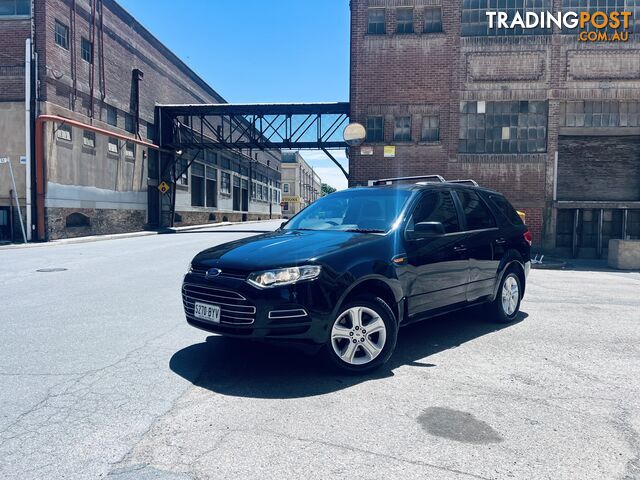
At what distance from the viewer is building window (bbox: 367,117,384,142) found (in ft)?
60.6

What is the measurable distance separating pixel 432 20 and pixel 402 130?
13.4 ft

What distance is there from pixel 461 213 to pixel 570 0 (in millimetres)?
15637

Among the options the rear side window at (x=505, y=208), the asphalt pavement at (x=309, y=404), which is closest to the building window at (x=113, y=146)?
the asphalt pavement at (x=309, y=404)

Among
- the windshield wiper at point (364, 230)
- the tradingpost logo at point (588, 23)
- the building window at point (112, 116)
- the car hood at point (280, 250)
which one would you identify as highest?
the tradingpost logo at point (588, 23)

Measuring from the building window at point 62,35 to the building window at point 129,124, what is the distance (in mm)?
5938

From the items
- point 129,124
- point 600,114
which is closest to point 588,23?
point 600,114

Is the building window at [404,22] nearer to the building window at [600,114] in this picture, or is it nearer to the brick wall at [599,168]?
the building window at [600,114]

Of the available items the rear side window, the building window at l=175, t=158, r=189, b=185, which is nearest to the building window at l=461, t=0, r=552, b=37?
the rear side window

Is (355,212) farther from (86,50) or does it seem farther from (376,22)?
(86,50)

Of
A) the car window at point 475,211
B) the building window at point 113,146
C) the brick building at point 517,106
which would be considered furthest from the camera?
the building window at point 113,146

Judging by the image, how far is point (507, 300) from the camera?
6.34 meters

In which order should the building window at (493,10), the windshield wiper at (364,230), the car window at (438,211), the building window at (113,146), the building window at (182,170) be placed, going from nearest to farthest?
the windshield wiper at (364,230) → the car window at (438,211) → the building window at (493,10) → the building window at (113,146) → the building window at (182,170)

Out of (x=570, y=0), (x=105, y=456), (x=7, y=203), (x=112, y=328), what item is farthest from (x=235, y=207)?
(x=105, y=456)

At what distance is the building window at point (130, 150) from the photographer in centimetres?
2731
